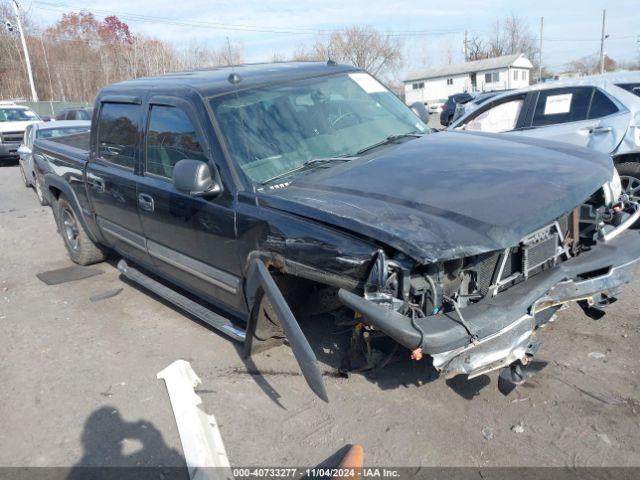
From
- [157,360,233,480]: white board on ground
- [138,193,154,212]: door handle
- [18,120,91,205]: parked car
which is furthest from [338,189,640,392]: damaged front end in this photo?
[18,120,91,205]: parked car

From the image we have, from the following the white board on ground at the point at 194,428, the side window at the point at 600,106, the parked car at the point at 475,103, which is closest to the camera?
the white board on ground at the point at 194,428

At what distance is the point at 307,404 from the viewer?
132 inches

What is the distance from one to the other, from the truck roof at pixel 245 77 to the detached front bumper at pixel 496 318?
1.94 metres

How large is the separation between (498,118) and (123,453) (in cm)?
673

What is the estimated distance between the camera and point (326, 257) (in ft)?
9.06

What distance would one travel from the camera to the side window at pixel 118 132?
14.7 feet

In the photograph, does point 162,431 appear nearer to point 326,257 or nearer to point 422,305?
point 326,257

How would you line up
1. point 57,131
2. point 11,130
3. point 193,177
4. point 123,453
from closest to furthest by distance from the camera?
1. point 123,453
2. point 193,177
3. point 57,131
4. point 11,130

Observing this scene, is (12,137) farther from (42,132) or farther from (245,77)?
(245,77)

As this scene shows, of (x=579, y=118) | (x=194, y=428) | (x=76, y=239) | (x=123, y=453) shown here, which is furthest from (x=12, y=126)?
(x=194, y=428)

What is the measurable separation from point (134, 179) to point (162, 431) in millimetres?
2067

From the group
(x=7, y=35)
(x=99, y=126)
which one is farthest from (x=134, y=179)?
(x=7, y=35)

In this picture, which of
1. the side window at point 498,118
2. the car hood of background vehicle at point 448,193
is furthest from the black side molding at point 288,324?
the side window at point 498,118

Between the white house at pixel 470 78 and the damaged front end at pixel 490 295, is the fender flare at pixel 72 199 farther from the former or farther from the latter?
the white house at pixel 470 78
